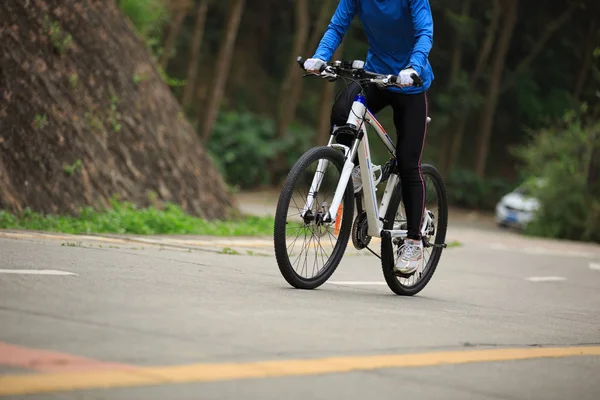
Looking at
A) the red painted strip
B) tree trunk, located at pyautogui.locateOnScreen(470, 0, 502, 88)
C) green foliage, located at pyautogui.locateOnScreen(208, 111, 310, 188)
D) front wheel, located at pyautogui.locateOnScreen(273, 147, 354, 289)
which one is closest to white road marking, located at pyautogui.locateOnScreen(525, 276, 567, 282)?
front wheel, located at pyautogui.locateOnScreen(273, 147, 354, 289)

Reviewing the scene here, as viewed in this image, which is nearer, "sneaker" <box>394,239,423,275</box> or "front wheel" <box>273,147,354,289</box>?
"front wheel" <box>273,147,354,289</box>

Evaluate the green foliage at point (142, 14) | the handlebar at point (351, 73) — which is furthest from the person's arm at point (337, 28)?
the green foliage at point (142, 14)

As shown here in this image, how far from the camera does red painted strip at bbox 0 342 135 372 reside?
4.32 metres

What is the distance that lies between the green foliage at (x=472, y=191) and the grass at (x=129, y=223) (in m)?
28.8

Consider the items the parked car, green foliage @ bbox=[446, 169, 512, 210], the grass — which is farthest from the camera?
green foliage @ bbox=[446, 169, 512, 210]

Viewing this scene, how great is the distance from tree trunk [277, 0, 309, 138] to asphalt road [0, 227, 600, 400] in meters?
30.7

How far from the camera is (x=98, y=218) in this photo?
11.5 metres

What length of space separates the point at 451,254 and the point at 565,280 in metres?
2.39

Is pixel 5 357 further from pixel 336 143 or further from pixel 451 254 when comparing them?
pixel 451 254

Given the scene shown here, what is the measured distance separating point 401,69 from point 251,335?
313 cm

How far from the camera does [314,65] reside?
7.70 meters

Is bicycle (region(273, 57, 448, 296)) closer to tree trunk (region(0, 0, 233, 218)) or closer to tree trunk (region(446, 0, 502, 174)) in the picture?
tree trunk (region(0, 0, 233, 218))

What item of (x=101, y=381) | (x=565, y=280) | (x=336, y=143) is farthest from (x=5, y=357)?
(x=565, y=280)

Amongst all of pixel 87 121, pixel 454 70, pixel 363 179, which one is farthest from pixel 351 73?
pixel 454 70
